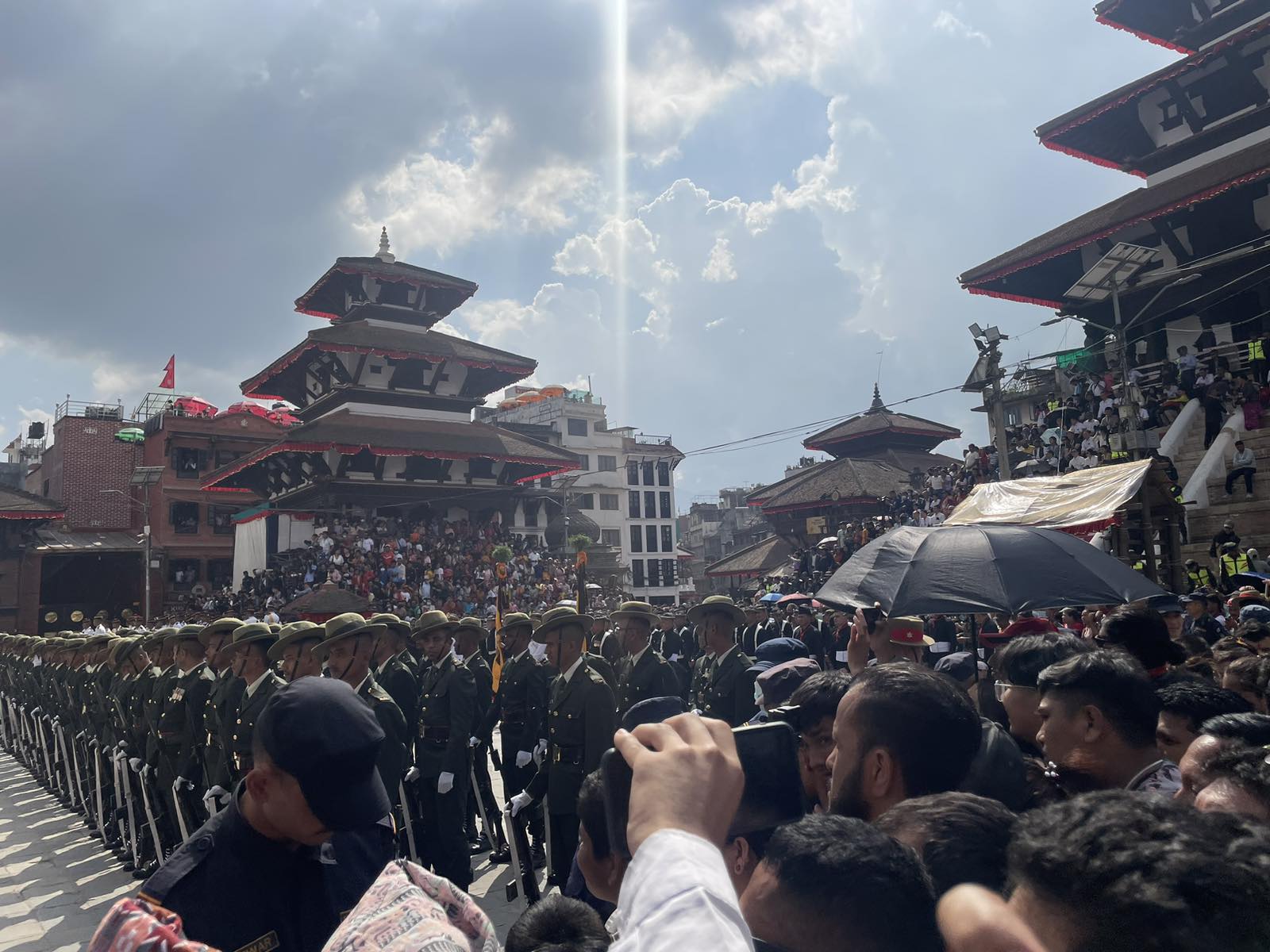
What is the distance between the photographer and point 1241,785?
6.73 ft

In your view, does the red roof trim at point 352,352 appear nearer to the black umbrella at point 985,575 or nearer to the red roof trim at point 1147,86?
the red roof trim at point 1147,86

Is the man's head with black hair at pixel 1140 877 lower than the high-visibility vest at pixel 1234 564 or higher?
lower

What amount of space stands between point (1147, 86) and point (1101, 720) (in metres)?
22.5

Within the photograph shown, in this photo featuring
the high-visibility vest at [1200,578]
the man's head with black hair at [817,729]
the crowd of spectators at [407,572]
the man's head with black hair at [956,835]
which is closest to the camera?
the man's head with black hair at [956,835]

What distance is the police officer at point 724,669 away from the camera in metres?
7.14

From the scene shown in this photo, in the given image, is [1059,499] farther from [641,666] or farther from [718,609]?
[641,666]

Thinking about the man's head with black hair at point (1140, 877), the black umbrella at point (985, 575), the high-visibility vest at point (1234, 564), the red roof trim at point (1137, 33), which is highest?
Result: the red roof trim at point (1137, 33)

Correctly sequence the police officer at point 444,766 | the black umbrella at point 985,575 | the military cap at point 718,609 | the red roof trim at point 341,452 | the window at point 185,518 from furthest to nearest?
the window at point 185,518
the red roof trim at point 341,452
the military cap at point 718,609
the police officer at point 444,766
the black umbrella at point 985,575

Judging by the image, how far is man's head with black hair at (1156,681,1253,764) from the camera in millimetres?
2906

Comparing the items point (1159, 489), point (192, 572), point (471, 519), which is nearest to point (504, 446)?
point (471, 519)

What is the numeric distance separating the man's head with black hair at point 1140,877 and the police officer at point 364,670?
526 centimetres

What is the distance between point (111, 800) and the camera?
10031 millimetres

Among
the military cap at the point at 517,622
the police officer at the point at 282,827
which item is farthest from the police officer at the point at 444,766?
the police officer at the point at 282,827

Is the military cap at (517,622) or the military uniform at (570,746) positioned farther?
the military cap at (517,622)
